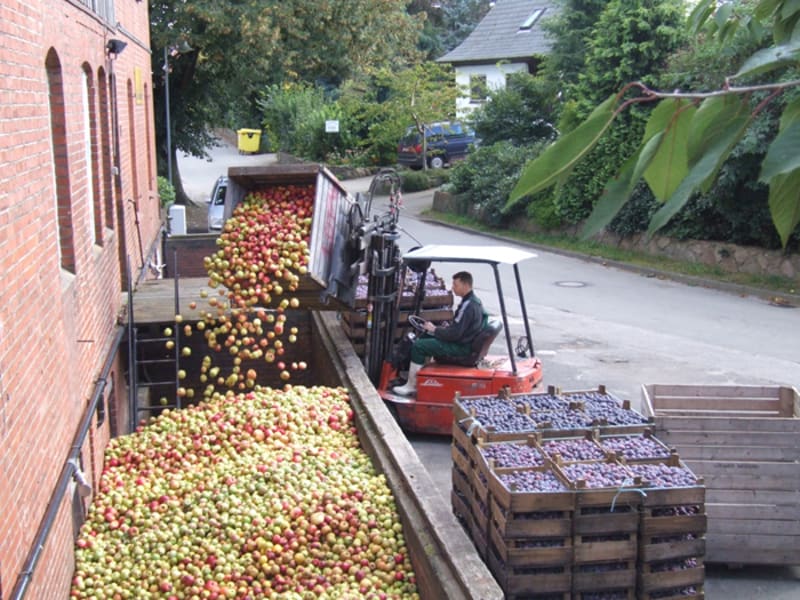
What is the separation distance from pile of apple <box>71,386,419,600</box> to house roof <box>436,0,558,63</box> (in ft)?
120

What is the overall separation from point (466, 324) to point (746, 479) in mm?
3670

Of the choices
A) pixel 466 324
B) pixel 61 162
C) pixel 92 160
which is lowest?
pixel 466 324

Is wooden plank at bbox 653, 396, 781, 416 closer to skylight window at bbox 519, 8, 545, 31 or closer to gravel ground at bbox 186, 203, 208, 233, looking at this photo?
gravel ground at bbox 186, 203, 208, 233

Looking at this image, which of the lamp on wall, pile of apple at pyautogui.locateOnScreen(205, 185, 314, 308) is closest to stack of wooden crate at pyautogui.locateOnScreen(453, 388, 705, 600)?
pile of apple at pyautogui.locateOnScreen(205, 185, 314, 308)

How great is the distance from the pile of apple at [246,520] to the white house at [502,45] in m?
35.2

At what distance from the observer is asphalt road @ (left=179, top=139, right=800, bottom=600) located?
410 inches

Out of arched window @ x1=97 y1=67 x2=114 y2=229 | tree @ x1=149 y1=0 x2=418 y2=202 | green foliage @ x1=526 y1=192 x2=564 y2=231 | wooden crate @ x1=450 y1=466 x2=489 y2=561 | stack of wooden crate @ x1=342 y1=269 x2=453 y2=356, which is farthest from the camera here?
tree @ x1=149 y1=0 x2=418 y2=202

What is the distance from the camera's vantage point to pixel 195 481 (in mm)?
8289

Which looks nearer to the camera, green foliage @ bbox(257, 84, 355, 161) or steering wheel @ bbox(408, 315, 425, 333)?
steering wheel @ bbox(408, 315, 425, 333)

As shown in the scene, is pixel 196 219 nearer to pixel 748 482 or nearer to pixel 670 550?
pixel 748 482

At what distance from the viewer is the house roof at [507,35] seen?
44375mm

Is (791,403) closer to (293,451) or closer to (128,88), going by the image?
(293,451)

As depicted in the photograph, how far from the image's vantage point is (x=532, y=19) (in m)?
46.7

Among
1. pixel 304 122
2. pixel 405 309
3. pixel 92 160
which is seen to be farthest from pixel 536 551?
pixel 304 122
